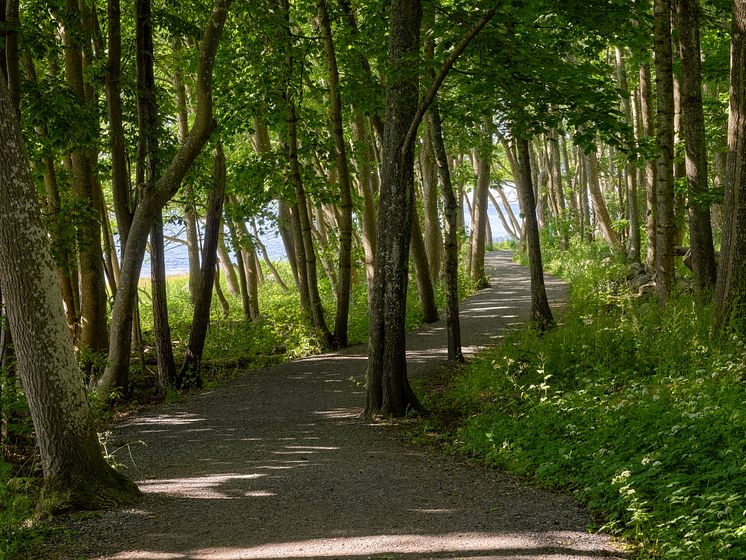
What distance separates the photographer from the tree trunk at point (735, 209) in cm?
832

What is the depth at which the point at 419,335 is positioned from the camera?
16.6m

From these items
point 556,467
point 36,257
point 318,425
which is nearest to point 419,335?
point 318,425

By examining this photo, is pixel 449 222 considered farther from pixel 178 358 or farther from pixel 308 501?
pixel 178 358

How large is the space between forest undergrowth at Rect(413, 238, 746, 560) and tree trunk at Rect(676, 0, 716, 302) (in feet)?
1.93

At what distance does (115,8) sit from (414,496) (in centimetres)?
951

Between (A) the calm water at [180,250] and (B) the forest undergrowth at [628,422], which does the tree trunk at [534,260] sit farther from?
(A) the calm water at [180,250]

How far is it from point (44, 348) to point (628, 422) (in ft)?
16.5

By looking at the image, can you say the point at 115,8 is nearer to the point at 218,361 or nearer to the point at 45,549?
the point at 218,361

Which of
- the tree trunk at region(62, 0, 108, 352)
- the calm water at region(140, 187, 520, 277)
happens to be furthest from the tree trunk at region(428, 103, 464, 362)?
the calm water at region(140, 187, 520, 277)

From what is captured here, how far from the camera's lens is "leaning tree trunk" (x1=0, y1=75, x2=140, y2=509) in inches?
213

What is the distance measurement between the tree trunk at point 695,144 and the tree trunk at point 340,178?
248 inches

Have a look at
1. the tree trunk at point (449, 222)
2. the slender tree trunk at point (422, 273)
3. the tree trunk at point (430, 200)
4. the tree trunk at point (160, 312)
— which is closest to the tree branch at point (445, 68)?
the tree trunk at point (449, 222)

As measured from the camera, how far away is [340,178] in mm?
15172

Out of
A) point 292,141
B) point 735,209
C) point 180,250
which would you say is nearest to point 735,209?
point 735,209
